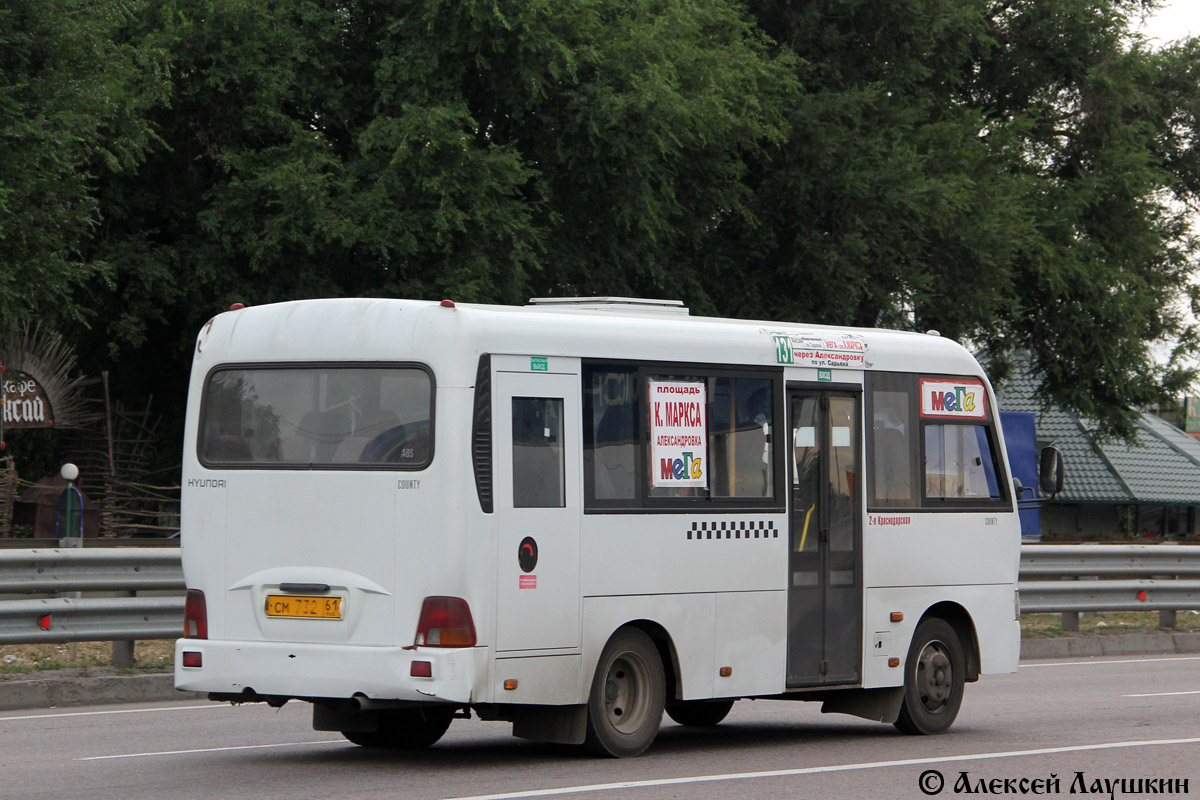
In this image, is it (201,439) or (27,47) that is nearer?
(201,439)

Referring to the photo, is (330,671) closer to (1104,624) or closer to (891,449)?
(891,449)

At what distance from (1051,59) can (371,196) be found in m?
16.4

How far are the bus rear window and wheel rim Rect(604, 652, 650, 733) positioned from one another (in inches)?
70.2

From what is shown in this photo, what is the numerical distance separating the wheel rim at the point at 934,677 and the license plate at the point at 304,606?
4.46m

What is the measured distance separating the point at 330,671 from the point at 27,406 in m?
18.5

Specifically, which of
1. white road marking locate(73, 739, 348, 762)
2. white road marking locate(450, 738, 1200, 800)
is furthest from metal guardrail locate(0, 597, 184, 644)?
white road marking locate(450, 738, 1200, 800)

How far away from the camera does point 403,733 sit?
35.4 ft

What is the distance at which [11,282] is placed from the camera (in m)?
23.2

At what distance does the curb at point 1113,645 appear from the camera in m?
19.3

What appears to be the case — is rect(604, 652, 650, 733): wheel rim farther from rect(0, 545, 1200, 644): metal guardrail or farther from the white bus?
rect(0, 545, 1200, 644): metal guardrail

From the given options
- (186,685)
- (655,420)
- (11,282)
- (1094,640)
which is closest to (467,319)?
(655,420)

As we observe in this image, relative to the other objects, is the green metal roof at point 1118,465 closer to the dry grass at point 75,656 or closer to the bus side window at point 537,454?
the dry grass at point 75,656

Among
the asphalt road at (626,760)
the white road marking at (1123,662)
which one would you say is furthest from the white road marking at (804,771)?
the white road marking at (1123,662)

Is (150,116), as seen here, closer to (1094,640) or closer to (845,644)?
(1094,640)
